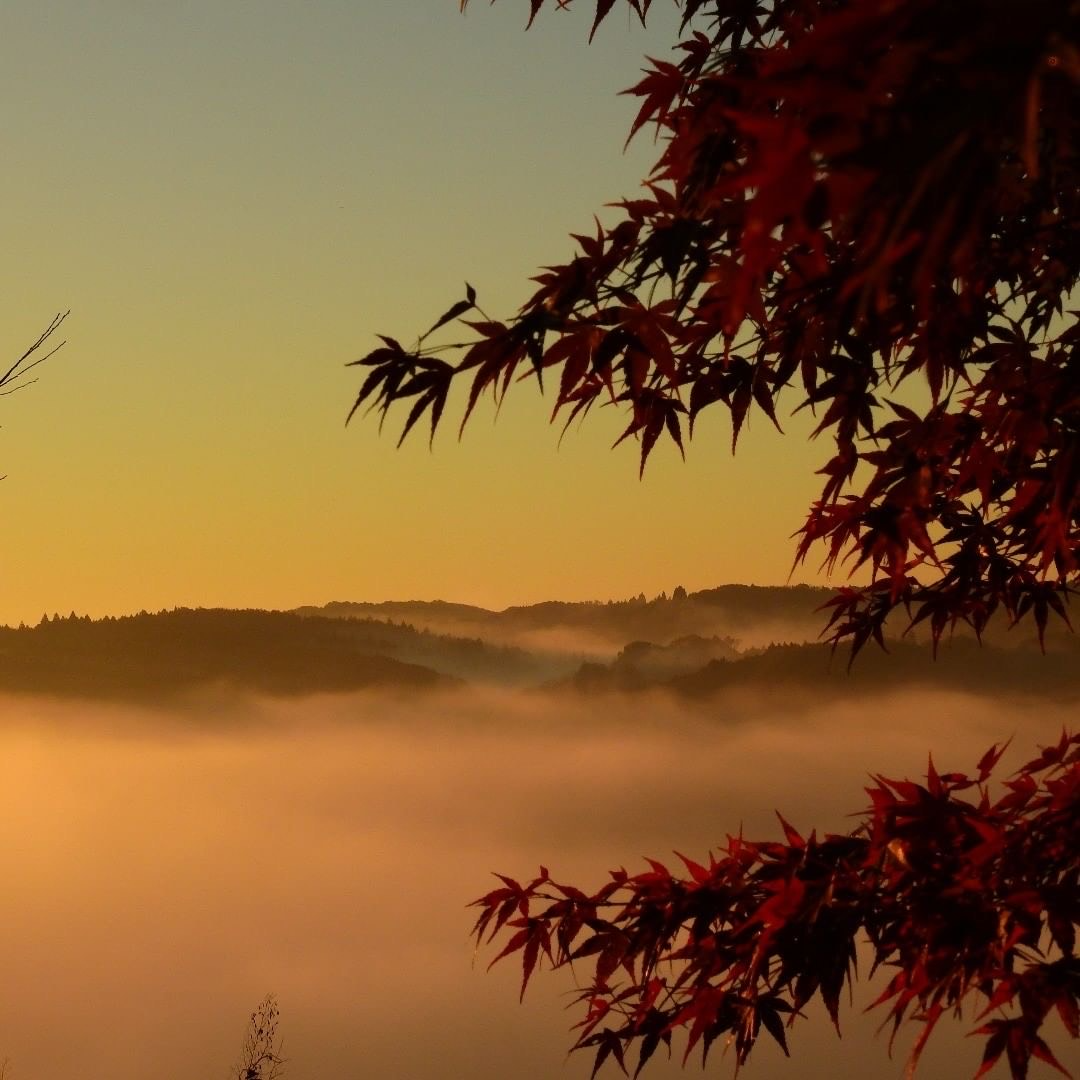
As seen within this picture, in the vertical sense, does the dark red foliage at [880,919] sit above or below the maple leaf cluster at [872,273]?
below

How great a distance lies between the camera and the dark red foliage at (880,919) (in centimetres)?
485

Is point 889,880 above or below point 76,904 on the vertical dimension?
above

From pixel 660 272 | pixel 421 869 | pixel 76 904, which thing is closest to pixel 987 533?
pixel 660 272

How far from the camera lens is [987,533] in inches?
237

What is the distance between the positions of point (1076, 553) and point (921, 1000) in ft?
6.68

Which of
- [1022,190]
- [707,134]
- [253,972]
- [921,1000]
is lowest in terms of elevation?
[253,972]

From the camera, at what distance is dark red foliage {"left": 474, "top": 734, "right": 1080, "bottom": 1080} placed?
15.9ft

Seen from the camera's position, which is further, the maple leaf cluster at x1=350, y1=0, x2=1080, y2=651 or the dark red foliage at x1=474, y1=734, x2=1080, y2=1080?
the dark red foliage at x1=474, y1=734, x2=1080, y2=1080

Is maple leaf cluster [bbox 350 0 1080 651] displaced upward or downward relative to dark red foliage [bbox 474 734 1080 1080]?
upward

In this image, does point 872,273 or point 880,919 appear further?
point 880,919

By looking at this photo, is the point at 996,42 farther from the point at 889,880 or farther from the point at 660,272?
the point at 889,880

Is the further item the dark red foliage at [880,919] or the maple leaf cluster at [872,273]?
the dark red foliage at [880,919]

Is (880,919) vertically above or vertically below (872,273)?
below

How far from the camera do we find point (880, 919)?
5215mm
